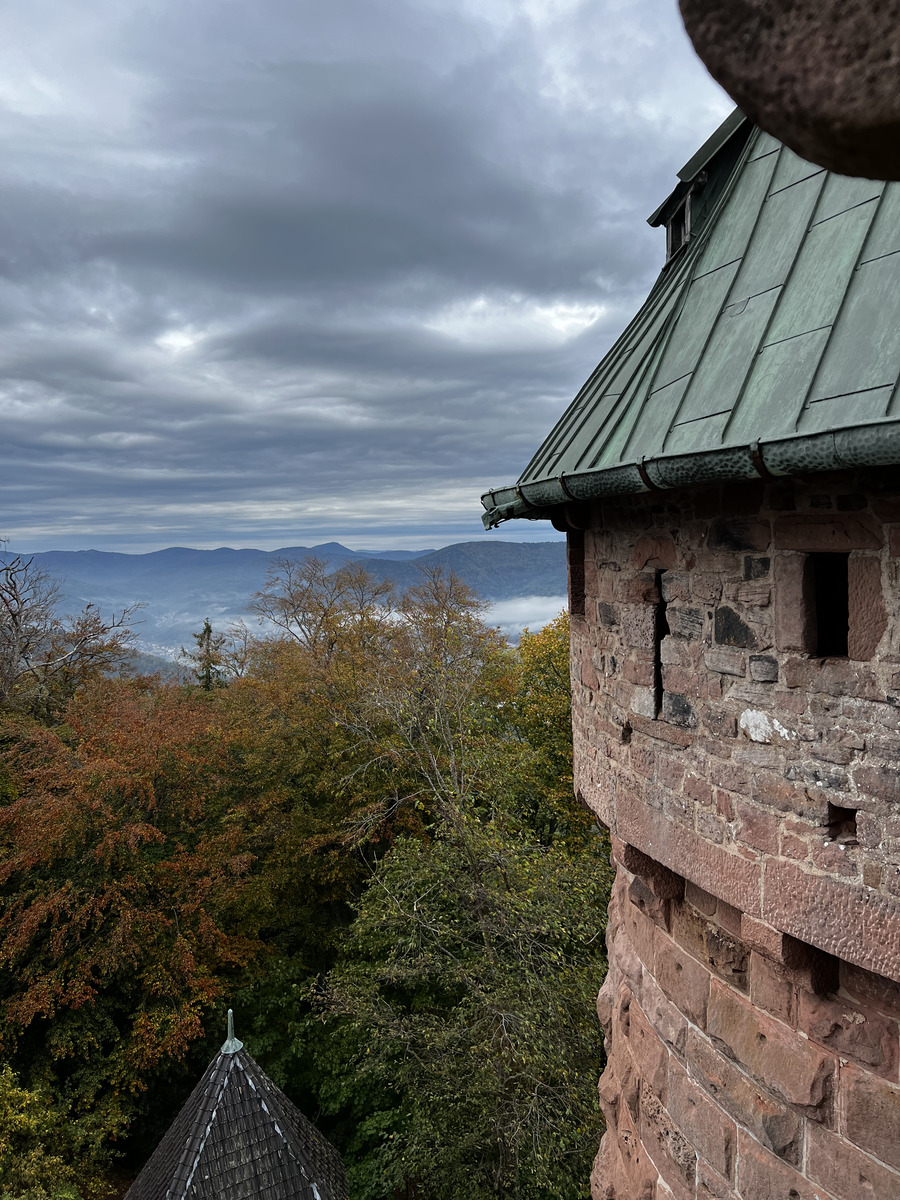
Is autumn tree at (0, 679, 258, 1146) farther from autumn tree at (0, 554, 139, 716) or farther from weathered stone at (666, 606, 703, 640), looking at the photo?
weathered stone at (666, 606, 703, 640)

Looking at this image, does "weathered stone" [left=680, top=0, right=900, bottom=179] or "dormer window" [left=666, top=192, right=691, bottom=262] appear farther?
"dormer window" [left=666, top=192, right=691, bottom=262]

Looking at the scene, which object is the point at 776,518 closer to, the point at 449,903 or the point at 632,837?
the point at 632,837

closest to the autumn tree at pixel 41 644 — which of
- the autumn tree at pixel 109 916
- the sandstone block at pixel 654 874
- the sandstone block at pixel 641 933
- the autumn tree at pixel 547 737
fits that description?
the autumn tree at pixel 109 916

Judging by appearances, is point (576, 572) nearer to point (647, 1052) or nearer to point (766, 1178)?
point (647, 1052)

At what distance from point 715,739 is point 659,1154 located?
216cm

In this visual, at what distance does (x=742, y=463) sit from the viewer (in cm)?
234

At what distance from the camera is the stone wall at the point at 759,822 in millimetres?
2422

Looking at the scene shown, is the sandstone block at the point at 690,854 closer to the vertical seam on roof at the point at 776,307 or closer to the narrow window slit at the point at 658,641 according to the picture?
the narrow window slit at the point at 658,641

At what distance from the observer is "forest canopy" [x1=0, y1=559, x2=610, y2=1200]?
1084 cm

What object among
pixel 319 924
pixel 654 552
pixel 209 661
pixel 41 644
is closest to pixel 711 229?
pixel 654 552

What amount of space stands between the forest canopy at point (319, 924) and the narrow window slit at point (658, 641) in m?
8.15

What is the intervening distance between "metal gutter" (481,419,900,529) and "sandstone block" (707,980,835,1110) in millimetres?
1980

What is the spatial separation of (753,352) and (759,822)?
1.62m

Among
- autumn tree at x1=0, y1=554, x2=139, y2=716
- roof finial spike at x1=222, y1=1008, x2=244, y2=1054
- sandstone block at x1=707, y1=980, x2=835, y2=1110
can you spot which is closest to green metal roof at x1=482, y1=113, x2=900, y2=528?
sandstone block at x1=707, y1=980, x2=835, y2=1110
